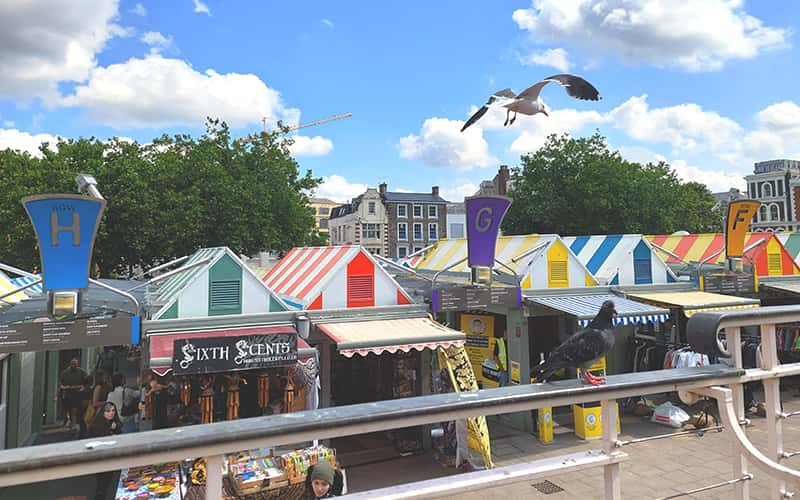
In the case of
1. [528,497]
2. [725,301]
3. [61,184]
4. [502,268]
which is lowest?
[528,497]

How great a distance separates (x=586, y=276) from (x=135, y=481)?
9562 millimetres

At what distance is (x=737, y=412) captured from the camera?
7.29ft

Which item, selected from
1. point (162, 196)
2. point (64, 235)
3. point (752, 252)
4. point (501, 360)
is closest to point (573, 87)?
point (501, 360)

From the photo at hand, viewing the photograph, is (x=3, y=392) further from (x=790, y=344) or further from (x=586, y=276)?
(x=790, y=344)

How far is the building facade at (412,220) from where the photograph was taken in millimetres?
62312

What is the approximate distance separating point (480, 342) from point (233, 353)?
21.7 ft

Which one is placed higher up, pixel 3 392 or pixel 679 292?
pixel 679 292

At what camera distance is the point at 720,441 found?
1052 cm

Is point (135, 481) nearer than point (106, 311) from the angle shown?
Yes

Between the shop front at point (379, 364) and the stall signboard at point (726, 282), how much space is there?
24.9ft

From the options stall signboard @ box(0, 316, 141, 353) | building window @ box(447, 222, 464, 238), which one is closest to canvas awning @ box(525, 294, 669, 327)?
stall signboard @ box(0, 316, 141, 353)

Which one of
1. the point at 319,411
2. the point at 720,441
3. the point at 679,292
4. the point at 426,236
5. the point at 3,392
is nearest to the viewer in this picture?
the point at 319,411

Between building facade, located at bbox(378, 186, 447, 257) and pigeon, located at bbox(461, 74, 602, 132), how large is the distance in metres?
53.1

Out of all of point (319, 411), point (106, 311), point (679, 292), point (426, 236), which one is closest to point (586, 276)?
point (679, 292)
